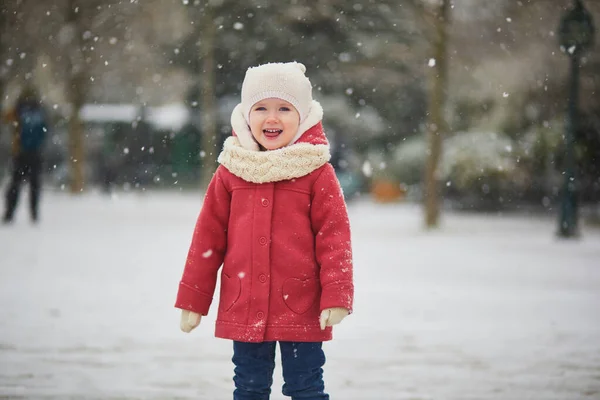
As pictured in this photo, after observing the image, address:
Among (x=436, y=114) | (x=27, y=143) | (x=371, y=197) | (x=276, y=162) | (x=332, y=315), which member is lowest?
(x=332, y=315)

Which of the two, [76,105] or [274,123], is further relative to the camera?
[76,105]

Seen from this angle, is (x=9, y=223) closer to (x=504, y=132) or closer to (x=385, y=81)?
(x=504, y=132)

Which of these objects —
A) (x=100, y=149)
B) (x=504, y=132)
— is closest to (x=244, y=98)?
(x=504, y=132)

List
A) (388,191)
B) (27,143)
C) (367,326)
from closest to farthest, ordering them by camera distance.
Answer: (367,326) → (27,143) → (388,191)

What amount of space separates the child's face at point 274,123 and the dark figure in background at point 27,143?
9752 millimetres

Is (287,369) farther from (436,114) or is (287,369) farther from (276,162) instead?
(436,114)

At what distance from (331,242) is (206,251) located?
0.51 metres

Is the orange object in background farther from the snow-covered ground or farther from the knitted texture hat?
the knitted texture hat

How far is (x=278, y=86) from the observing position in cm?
309

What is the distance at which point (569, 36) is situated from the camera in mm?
11625

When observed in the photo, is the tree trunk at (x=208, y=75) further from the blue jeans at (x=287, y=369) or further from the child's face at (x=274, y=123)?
the blue jeans at (x=287, y=369)

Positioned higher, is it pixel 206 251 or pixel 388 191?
pixel 388 191

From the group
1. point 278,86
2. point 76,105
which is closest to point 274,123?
point 278,86

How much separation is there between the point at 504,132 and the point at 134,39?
10051mm
